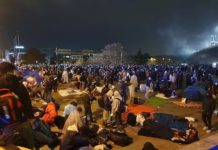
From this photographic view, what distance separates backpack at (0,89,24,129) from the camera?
3808 mm

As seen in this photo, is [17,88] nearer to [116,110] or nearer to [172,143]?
[172,143]

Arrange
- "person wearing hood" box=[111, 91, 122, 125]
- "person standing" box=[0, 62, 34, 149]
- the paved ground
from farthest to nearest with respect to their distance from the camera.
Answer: "person wearing hood" box=[111, 91, 122, 125] → the paved ground → "person standing" box=[0, 62, 34, 149]

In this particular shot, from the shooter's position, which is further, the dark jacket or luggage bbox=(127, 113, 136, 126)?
luggage bbox=(127, 113, 136, 126)

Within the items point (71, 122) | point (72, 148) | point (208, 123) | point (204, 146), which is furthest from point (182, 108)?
point (204, 146)

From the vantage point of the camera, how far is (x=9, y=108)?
12.6 feet

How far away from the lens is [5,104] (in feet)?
12.5

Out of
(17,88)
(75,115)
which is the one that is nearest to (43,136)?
(75,115)

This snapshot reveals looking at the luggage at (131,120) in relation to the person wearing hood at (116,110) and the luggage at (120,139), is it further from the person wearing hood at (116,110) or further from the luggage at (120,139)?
the luggage at (120,139)

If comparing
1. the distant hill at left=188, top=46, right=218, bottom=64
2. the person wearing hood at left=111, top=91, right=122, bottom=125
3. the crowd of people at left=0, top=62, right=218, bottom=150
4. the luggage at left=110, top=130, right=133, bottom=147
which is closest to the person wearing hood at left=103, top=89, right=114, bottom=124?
the crowd of people at left=0, top=62, right=218, bottom=150

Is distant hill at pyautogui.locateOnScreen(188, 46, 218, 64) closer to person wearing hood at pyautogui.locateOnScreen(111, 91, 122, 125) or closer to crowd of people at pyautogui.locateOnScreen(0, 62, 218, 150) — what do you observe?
crowd of people at pyautogui.locateOnScreen(0, 62, 218, 150)

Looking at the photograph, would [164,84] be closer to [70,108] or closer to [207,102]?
[207,102]

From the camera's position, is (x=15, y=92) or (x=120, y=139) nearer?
(x=15, y=92)

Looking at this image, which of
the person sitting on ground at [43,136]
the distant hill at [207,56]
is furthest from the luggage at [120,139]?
the distant hill at [207,56]

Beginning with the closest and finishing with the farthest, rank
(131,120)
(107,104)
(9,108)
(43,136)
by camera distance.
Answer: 1. (9,108)
2. (43,136)
3. (131,120)
4. (107,104)
